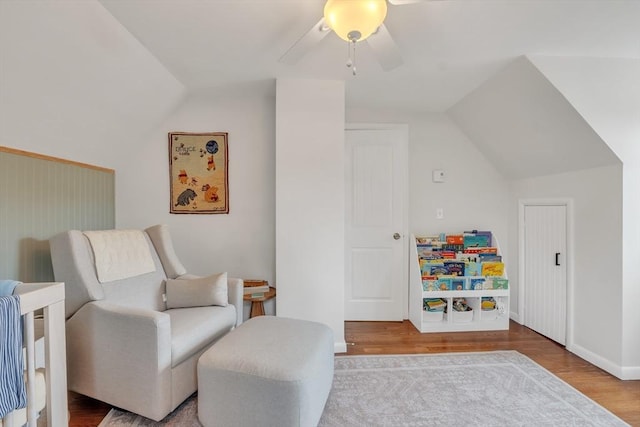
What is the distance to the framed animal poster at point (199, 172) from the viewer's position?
9.00 feet

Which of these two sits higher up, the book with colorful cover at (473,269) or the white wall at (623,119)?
the white wall at (623,119)

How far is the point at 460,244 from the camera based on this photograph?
9.68 feet

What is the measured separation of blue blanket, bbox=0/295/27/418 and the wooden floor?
767mm

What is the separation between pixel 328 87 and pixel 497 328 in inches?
103

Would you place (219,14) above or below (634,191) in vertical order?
above

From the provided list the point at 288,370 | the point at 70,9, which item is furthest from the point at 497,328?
the point at 70,9

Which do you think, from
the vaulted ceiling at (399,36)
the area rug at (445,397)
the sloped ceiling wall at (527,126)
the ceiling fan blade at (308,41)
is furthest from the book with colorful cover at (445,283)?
the ceiling fan blade at (308,41)

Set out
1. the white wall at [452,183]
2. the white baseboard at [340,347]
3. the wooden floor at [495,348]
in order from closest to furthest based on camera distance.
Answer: the wooden floor at [495,348] → the white baseboard at [340,347] → the white wall at [452,183]

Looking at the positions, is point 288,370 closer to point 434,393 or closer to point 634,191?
point 434,393

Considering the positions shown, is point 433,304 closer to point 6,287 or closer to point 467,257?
point 467,257

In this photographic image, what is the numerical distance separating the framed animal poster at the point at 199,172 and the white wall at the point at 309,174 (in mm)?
728

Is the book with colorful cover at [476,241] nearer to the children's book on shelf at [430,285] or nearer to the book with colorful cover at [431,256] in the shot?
the book with colorful cover at [431,256]

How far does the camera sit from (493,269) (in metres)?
2.80

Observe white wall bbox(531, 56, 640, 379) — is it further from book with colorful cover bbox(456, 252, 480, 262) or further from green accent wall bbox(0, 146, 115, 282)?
green accent wall bbox(0, 146, 115, 282)
